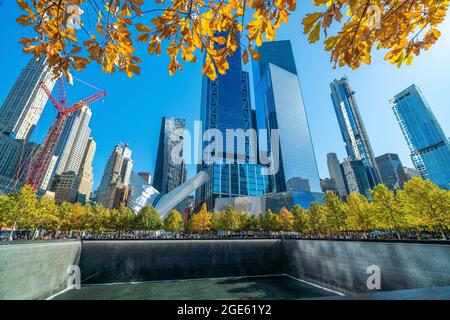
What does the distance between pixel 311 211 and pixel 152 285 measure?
2916 cm

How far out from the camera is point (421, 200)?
75.4 ft

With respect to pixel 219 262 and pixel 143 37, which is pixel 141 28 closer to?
pixel 143 37

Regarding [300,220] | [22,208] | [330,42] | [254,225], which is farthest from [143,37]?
[254,225]

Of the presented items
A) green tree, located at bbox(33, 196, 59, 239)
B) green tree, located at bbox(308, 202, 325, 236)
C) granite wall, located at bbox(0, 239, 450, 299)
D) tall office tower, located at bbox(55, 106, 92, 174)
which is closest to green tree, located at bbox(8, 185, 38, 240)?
green tree, located at bbox(33, 196, 59, 239)

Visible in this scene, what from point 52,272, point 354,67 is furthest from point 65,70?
point 52,272

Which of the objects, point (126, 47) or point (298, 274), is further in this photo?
point (298, 274)

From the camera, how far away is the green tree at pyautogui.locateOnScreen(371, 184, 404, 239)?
24281 mm

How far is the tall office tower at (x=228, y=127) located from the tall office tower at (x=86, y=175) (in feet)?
323

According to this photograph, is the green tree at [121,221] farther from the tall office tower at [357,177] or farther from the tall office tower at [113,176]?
the tall office tower at [357,177]

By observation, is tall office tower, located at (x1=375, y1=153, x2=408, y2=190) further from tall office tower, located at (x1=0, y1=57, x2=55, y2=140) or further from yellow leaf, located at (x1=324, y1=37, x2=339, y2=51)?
tall office tower, located at (x1=0, y1=57, x2=55, y2=140)

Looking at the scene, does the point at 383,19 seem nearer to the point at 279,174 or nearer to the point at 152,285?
the point at 152,285

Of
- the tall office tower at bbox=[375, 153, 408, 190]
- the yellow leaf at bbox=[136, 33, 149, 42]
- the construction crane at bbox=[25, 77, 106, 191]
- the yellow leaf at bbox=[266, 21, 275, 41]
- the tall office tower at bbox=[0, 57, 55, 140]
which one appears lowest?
the yellow leaf at bbox=[136, 33, 149, 42]

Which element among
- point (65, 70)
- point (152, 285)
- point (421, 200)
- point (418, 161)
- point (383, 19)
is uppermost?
point (418, 161)

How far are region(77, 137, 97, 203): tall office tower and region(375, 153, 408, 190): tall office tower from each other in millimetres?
208685
